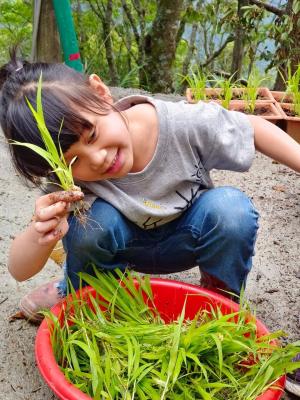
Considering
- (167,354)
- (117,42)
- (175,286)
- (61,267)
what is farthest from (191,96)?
(117,42)

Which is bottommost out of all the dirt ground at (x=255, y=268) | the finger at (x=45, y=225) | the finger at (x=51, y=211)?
the dirt ground at (x=255, y=268)

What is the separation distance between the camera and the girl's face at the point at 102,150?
4.33ft

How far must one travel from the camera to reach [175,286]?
1.51 m

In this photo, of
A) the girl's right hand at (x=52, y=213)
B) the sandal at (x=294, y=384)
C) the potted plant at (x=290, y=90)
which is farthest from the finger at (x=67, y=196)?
the potted plant at (x=290, y=90)

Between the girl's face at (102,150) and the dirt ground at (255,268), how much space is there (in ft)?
1.80

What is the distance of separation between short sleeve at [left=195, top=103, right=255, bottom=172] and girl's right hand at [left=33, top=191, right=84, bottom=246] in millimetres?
448

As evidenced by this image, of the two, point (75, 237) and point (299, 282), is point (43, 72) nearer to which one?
point (75, 237)

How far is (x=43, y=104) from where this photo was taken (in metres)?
1.32

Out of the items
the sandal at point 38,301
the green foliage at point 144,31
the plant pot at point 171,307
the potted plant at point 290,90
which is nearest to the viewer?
the plant pot at point 171,307

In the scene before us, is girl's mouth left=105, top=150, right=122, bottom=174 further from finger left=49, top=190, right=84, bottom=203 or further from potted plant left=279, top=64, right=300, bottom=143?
potted plant left=279, top=64, right=300, bottom=143

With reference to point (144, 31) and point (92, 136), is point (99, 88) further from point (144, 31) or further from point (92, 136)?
point (144, 31)

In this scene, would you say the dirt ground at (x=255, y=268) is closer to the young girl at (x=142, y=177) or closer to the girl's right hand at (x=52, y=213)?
the young girl at (x=142, y=177)

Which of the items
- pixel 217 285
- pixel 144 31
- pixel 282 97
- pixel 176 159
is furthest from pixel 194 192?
pixel 144 31

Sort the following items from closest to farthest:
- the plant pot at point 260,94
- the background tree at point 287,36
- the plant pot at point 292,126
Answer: the plant pot at point 292,126 < the plant pot at point 260,94 < the background tree at point 287,36
